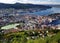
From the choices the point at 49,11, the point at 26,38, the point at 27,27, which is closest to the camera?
the point at 26,38

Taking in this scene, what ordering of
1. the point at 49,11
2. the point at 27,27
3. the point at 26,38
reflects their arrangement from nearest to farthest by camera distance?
the point at 26,38, the point at 27,27, the point at 49,11

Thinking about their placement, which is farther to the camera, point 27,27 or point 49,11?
point 49,11

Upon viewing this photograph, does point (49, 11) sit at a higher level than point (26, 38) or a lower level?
higher

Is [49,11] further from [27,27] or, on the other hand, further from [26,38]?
[26,38]

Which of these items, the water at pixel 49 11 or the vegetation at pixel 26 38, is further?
the water at pixel 49 11

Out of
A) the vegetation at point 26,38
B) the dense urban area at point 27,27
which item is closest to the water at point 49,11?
the dense urban area at point 27,27

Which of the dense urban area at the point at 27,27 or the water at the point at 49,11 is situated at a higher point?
the water at the point at 49,11

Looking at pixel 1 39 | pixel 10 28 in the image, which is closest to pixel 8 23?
pixel 10 28

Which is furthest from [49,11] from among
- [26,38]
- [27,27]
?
[26,38]

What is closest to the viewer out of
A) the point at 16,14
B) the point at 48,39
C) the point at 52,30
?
the point at 48,39

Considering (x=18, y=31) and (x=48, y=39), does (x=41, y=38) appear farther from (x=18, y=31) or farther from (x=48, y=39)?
(x=18, y=31)

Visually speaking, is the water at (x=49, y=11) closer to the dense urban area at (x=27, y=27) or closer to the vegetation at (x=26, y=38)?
the dense urban area at (x=27, y=27)
